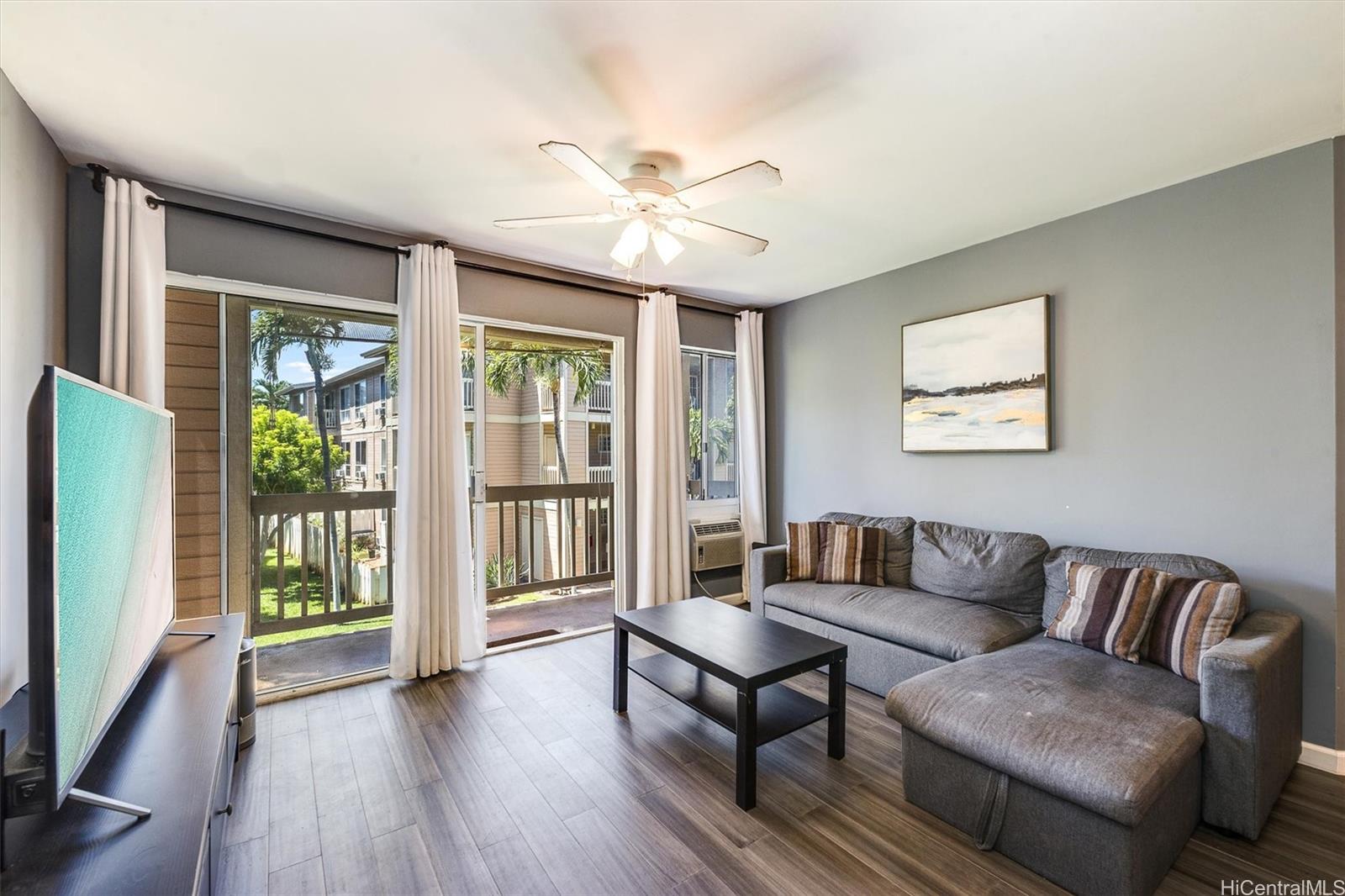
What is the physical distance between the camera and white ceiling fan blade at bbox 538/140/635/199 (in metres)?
1.82

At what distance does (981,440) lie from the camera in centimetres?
341

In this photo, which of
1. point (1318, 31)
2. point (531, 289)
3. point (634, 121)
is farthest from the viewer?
point (531, 289)

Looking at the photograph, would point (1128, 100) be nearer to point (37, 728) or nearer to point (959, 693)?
point (959, 693)

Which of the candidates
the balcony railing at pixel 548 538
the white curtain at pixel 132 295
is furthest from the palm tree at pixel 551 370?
the white curtain at pixel 132 295

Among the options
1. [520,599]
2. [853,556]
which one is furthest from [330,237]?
[853,556]

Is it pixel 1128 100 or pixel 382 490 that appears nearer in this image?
pixel 1128 100

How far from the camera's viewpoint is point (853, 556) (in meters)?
3.58

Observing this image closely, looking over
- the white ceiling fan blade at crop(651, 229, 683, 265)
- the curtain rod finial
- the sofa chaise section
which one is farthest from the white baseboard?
the curtain rod finial

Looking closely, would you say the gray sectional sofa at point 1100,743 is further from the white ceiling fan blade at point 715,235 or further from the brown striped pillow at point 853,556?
the white ceiling fan blade at point 715,235

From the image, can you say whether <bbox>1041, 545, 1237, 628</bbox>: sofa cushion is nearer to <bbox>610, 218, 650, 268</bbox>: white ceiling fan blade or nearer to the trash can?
<bbox>610, 218, 650, 268</bbox>: white ceiling fan blade

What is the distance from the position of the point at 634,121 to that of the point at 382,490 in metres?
2.45

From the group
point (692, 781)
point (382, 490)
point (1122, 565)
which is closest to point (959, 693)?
point (692, 781)

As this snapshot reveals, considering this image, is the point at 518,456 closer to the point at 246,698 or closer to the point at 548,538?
the point at 548,538

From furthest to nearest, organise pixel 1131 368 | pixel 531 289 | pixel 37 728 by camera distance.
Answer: pixel 531 289 < pixel 1131 368 < pixel 37 728
